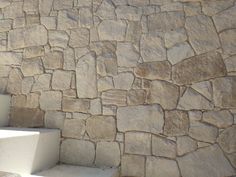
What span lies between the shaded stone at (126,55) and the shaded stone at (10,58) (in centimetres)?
Answer: 115

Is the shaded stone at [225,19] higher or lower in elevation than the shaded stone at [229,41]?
higher

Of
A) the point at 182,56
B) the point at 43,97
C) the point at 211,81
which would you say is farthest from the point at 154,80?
the point at 43,97

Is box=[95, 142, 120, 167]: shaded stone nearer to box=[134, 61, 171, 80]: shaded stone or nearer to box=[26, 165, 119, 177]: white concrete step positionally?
box=[26, 165, 119, 177]: white concrete step

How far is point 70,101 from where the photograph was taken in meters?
2.78

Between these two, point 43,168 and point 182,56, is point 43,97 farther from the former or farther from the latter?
point 182,56

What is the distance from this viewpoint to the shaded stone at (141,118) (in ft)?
8.26

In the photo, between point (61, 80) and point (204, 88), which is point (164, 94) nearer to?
point (204, 88)

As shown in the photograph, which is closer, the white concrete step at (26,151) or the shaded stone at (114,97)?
the white concrete step at (26,151)

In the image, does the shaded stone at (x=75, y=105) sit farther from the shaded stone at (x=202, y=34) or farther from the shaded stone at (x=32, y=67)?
the shaded stone at (x=202, y=34)

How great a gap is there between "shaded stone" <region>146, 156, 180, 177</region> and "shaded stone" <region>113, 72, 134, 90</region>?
2.31ft

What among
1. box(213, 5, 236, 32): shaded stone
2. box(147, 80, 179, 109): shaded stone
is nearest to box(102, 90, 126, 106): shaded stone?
box(147, 80, 179, 109): shaded stone

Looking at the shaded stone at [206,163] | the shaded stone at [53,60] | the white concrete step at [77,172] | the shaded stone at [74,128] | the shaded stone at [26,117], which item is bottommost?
the white concrete step at [77,172]

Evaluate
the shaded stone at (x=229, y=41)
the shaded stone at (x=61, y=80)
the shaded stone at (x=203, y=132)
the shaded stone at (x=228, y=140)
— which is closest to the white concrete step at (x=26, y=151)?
the shaded stone at (x=61, y=80)

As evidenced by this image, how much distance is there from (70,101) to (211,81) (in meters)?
1.38
